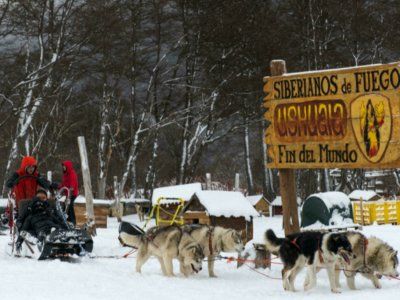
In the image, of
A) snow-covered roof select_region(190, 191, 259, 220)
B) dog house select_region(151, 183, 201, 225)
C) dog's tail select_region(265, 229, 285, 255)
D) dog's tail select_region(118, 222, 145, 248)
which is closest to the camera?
dog's tail select_region(265, 229, 285, 255)

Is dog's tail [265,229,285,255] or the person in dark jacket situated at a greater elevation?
the person in dark jacket

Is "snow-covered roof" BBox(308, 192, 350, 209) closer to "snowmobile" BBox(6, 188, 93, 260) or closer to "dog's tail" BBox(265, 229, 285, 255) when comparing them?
"snowmobile" BBox(6, 188, 93, 260)

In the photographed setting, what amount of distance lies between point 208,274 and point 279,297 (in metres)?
2.35

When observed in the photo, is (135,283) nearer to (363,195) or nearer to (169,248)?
(169,248)

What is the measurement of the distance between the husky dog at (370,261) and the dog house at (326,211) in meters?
5.77

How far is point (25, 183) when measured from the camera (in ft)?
45.3

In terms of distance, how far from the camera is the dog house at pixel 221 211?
1525cm

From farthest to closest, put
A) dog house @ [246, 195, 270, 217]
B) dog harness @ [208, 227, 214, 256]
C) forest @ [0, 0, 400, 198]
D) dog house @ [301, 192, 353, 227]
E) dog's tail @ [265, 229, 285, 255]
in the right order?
A: dog house @ [246, 195, 270, 217]
forest @ [0, 0, 400, 198]
dog house @ [301, 192, 353, 227]
dog harness @ [208, 227, 214, 256]
dog's tail @ [265, 229, 285, 255]

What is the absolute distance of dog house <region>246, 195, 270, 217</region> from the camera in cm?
3197

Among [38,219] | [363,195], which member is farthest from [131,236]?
[363,195]

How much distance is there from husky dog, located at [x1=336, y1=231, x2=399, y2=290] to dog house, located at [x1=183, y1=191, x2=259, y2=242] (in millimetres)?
5297

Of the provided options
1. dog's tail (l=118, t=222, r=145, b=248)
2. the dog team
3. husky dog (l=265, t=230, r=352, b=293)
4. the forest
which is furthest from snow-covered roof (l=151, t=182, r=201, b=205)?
husky dog (l=265, t=230, r=352, b=293)

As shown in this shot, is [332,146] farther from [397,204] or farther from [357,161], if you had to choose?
[397,204]

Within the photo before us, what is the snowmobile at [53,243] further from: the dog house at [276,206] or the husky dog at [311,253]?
the dog house at [276,206]
